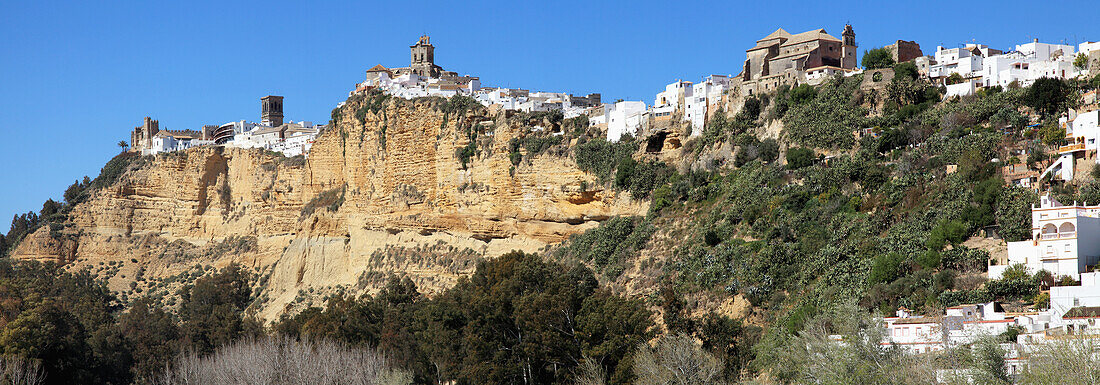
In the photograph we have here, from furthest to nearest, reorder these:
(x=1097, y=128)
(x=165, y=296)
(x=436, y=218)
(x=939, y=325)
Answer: (x=165, y=296)
(x=436, y=218)
(x=1097, y=128)
(x=939, y=325)

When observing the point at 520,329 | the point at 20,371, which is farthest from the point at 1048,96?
the point at 20,371

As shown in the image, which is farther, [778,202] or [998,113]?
[778,202]

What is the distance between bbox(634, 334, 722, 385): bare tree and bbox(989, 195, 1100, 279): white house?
7324mm

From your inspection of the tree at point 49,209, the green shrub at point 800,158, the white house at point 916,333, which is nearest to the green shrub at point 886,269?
the white house at point 916,333

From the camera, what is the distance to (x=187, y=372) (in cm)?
4459

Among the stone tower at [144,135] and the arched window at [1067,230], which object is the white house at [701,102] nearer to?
the arched window at [1067,230]

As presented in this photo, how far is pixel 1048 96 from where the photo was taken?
3509 centimetres

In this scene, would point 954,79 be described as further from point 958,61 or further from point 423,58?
point 423,58

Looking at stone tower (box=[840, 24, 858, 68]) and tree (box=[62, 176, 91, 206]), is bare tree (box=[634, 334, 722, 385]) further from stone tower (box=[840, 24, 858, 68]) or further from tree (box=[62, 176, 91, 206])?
tree (box=[62, 176, 91, 206])

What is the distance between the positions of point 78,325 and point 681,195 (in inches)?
984

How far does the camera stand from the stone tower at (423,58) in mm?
78250

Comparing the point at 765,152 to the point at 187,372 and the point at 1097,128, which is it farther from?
the point at 187,372

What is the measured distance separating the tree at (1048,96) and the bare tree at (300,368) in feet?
68.1

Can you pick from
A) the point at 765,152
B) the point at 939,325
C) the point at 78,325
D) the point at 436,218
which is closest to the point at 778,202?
the point at 765,152
